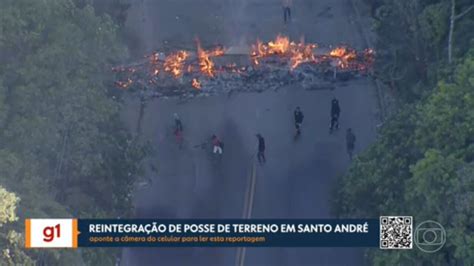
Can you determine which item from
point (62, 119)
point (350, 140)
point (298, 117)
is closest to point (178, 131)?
point (298, 117)

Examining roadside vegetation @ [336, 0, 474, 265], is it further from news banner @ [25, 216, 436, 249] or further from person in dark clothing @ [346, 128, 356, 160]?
person in dark clothing @ [346, 128, 356, 160]

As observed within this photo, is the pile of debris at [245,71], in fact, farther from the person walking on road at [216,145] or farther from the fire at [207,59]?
the person walking on road at [216,145]

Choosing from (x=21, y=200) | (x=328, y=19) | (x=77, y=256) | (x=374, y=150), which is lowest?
(x=77, y=256)

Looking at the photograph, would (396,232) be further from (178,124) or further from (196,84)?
(196,84)

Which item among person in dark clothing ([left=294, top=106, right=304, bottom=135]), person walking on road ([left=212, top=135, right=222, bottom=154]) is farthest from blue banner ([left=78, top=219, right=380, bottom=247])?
person in dark clothing ([left=294, top=106, right=304, bottom=135])

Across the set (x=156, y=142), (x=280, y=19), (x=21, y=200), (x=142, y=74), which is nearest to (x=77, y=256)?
(x=21, y=200)

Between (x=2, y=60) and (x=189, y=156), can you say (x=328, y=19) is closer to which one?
(x=189, y=156)
